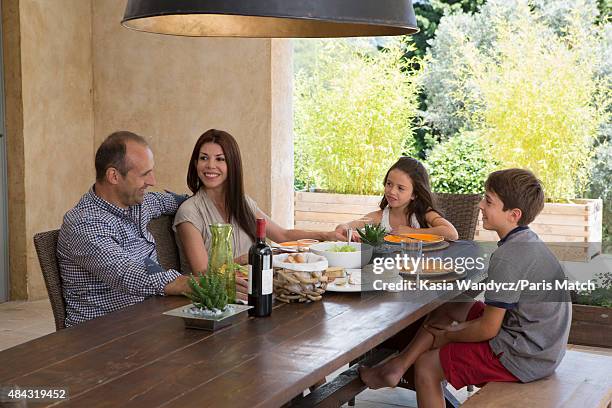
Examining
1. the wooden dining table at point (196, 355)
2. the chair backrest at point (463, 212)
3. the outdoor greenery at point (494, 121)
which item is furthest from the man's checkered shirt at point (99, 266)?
the outdoor greenery at point (494, 121)

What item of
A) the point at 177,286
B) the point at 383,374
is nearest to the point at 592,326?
the point at 383,374

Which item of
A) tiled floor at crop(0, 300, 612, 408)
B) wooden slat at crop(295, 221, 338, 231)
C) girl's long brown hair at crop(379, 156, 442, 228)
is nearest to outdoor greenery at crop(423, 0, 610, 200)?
wooden slat at crop(295, 221, 338, 231)

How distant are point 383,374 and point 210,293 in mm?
1101

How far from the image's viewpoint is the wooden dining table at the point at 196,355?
1915 mm

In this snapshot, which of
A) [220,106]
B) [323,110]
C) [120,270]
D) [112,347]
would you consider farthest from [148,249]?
[323,110]

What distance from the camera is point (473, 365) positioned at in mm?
2980

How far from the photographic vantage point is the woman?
3537 millimetres

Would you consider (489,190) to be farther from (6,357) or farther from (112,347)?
(6,357)

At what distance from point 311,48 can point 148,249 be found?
9.62m

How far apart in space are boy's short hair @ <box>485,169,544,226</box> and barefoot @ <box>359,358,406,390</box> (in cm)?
72

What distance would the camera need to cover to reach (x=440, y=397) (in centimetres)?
312

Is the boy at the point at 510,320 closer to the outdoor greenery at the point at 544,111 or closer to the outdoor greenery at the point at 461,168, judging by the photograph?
the outdoor greenery at the point at 544,111

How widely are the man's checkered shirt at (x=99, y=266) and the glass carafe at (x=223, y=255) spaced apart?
0.33 meters

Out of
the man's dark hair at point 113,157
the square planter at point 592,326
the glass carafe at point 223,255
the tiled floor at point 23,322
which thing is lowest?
the tiled floor at point 23,322
